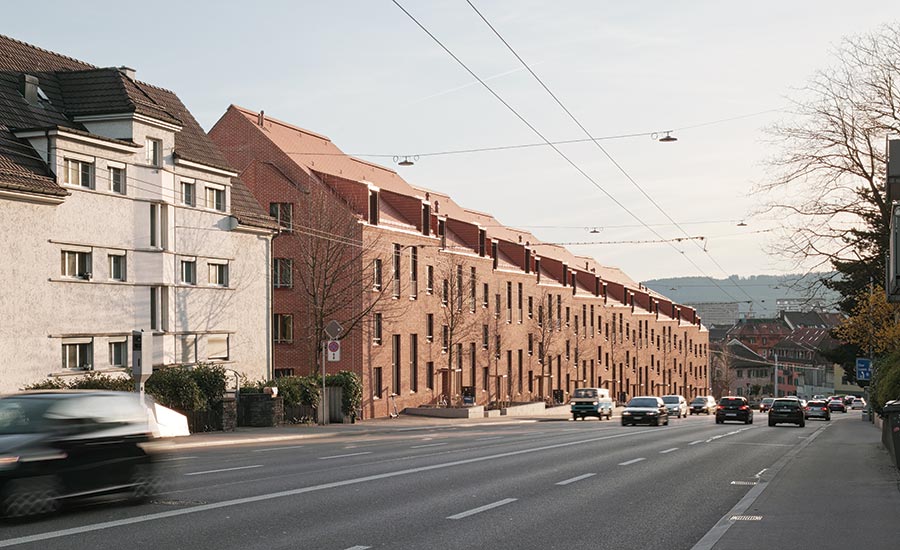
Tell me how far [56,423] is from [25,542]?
2.31 m

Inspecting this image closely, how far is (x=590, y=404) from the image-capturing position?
A: 60781mm

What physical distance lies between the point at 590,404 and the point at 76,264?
33.7 meters

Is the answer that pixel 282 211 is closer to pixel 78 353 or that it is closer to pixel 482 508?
pixel 78 353

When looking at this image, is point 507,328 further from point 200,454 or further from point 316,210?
point 200,454

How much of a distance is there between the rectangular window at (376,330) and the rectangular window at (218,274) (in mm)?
11121

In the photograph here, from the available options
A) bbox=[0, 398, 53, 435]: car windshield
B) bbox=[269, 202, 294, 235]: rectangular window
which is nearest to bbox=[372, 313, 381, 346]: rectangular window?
bbox=[269, 202, 294, 235]: rectangular window

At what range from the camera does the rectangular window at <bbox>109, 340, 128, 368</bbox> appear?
3625 cm

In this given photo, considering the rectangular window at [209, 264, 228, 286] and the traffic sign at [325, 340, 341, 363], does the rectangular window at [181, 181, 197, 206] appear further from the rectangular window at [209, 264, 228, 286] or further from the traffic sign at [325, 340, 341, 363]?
the traffic sign at [325, 340, 341, 363]

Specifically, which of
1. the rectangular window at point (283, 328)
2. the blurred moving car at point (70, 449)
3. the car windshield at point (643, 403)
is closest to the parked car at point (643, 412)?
the car windshield at point (643, 403)

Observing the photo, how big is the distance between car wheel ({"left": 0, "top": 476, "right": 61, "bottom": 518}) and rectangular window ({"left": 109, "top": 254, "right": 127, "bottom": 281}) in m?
25.7

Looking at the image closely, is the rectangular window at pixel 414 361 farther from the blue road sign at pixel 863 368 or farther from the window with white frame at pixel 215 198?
the blue road sign at pixel 863 368

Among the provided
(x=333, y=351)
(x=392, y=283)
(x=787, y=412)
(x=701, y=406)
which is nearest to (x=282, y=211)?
(x=392, y=283)

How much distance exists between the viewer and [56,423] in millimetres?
12219

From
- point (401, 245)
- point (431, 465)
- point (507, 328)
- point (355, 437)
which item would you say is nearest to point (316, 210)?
point (401, 245)
